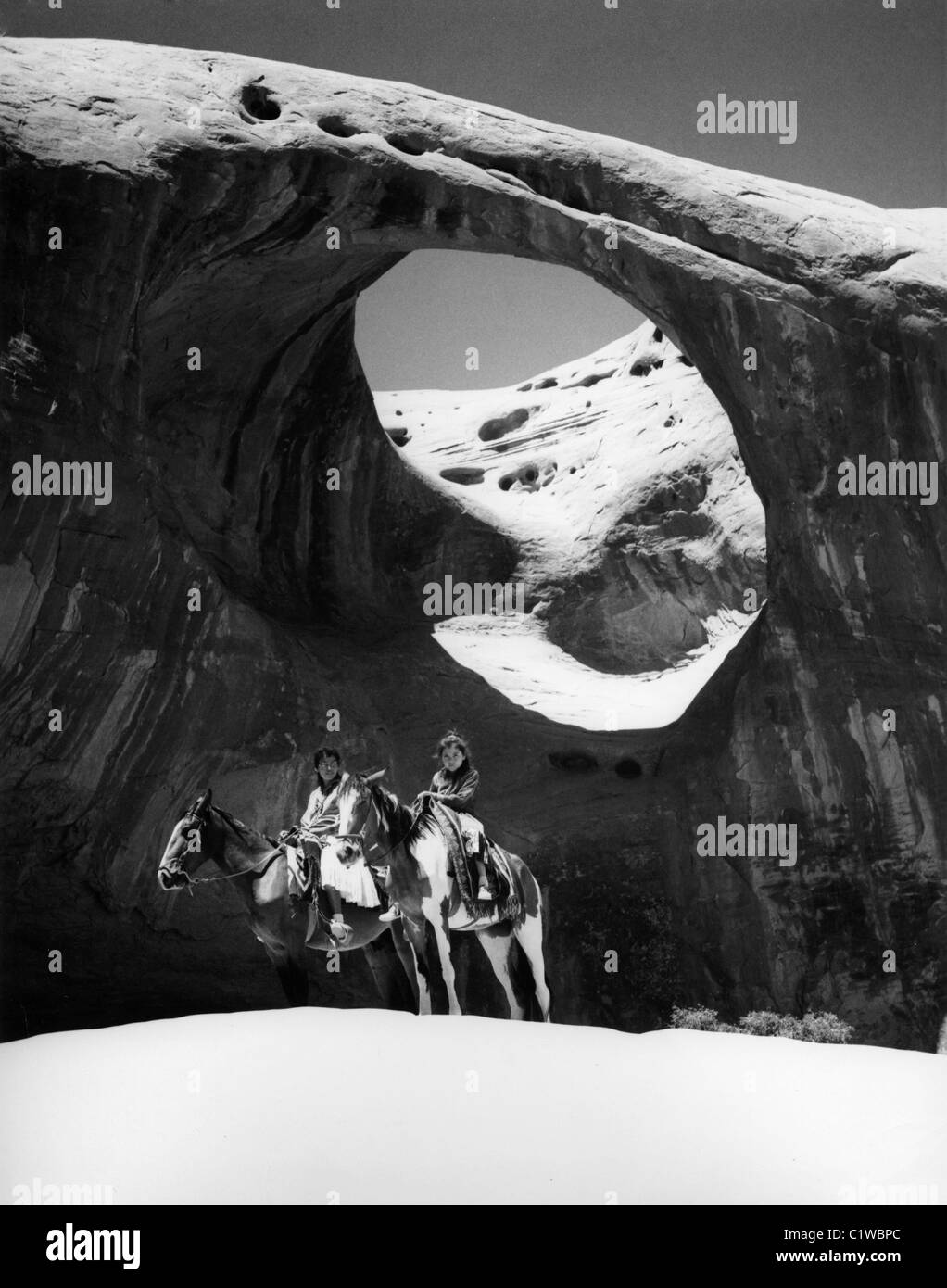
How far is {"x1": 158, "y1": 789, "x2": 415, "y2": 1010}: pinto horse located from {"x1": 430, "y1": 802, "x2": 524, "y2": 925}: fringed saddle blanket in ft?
2.80

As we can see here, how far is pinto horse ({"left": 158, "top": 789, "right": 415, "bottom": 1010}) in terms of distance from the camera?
12.1m

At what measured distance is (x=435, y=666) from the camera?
15531 mm

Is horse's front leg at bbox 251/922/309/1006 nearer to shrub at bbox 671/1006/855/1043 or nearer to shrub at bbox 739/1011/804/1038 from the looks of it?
shrub at bbox 671/1006/855/1043

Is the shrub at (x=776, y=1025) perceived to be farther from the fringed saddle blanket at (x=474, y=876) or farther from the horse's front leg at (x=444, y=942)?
the fringed saddle blanket at (x=474, y=876)

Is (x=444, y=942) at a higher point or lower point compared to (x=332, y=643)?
lower

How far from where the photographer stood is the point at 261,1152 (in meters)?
9.51

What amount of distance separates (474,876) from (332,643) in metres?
4.01

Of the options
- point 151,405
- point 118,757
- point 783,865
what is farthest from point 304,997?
point 151,405

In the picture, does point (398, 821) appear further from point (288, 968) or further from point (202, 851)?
point (288, 968)

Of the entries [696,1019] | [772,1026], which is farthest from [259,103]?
[772,1026]

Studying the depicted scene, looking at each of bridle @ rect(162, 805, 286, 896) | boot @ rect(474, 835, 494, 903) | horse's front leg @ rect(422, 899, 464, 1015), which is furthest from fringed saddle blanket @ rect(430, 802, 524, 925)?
bridle @ rect(162, 805, 286, 896)

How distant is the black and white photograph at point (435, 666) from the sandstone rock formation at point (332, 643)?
0.03 metres
